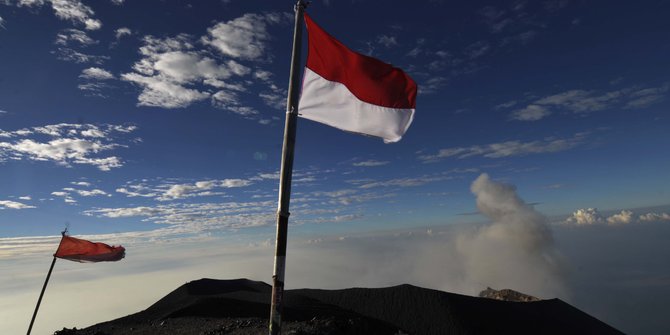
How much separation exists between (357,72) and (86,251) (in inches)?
1267

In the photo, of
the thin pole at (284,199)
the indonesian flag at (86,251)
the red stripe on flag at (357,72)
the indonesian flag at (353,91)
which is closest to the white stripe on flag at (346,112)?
the indonesian flag at (353,91)

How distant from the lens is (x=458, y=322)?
54562mm

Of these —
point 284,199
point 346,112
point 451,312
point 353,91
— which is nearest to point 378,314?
point 451,312

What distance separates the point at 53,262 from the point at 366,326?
27676mm

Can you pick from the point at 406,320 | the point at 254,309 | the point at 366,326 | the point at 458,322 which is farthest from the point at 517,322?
the point at 254,309

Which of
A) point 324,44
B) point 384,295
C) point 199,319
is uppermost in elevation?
point 324,44

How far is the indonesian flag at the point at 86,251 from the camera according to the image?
99.1 ft

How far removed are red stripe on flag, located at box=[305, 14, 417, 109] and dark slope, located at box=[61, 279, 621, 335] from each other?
32233 millimetres

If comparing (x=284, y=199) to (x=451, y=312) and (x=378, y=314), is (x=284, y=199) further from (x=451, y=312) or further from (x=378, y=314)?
(x=451, y=312)

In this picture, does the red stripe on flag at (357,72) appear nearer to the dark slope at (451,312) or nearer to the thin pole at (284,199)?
the thin pole at (284,199)

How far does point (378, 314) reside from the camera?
59.3 meters

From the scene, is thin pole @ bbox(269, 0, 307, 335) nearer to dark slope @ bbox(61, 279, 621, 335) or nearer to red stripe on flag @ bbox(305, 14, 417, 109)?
red stripe on flag @ bbox(305, 14, 417, 109)

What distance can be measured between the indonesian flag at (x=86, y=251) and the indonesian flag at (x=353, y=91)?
3078cm

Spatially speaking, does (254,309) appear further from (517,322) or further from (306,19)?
(306,19)
